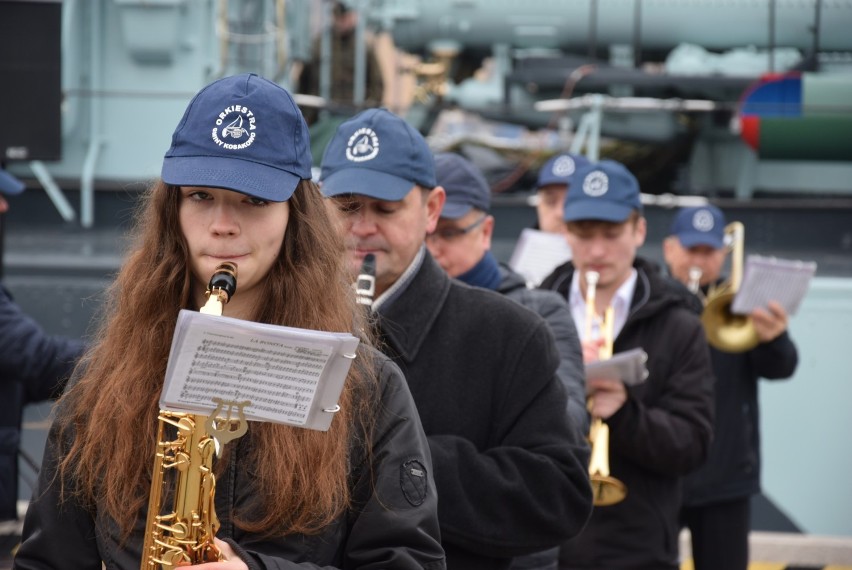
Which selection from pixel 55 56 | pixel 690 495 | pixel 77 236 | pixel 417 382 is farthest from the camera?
pixel 77 236

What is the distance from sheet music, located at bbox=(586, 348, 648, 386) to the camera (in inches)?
154

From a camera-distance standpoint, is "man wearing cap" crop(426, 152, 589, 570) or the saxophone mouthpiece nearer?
the saxophone mouthpiece

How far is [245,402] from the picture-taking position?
1.85 meters

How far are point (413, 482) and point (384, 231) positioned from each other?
95cm

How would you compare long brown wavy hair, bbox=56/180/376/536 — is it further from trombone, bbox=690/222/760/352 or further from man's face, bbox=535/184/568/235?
man's face, bbox=535/184/568/235

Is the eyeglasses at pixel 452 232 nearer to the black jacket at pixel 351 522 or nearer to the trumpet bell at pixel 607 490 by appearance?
the trumpet bell at pixel 607 490

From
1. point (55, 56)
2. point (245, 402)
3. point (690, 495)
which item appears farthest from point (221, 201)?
point (55, 56)

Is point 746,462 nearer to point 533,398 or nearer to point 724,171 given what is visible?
point 533,398

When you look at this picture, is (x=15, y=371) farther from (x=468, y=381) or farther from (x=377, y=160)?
(x=468, y=381)

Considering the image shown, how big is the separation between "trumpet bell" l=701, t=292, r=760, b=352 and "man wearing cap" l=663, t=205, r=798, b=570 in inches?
1.7

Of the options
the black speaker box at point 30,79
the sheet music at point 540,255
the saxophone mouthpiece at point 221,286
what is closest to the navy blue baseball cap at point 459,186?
the sheet music at point 540,255

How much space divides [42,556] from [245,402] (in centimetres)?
55

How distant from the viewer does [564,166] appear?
6.02m

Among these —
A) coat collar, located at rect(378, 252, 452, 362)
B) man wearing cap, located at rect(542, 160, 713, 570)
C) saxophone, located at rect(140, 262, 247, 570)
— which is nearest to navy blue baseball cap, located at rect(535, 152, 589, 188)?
man wearing cap, located at rect(542, 160, 713, 570)
